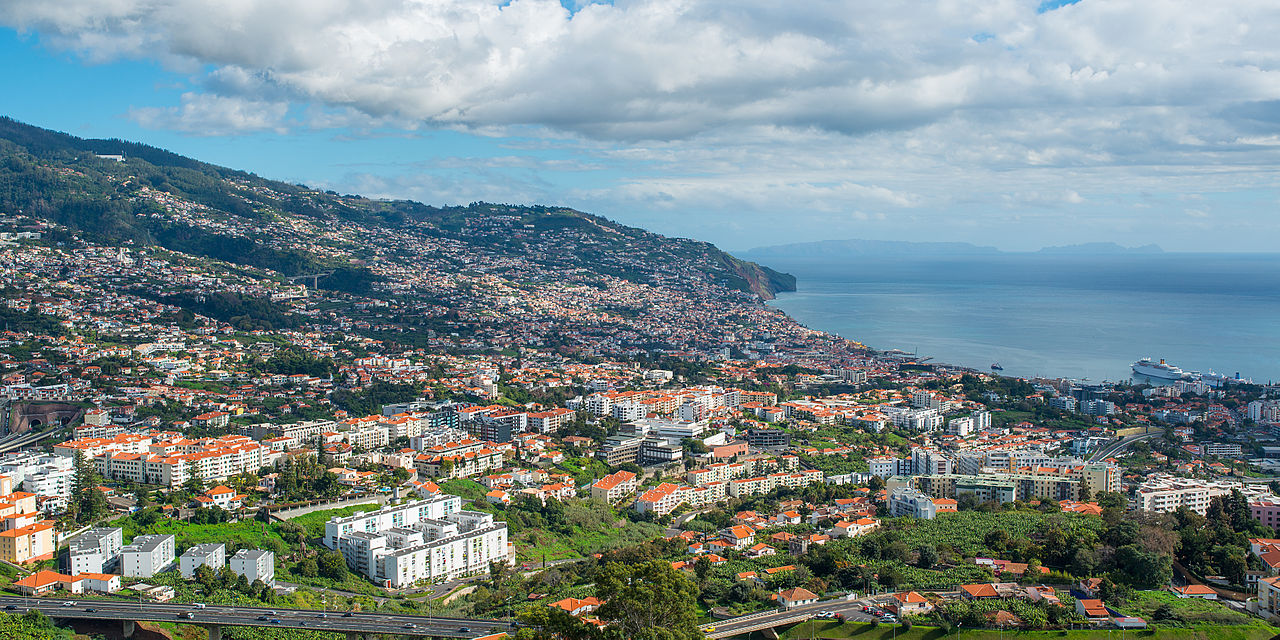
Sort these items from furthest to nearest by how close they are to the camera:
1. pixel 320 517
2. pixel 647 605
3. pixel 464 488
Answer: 1. pixel 464 488
2. pixel 320 517
3. pixel 647 605

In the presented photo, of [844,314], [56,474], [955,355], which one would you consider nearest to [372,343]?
[56,474]

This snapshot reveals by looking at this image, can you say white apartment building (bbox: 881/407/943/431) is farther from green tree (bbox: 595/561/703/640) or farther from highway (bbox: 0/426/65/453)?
highway (bbox: 0/426/65/453)

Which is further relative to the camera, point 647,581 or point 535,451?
point 535,451

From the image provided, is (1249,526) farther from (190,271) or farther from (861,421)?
(190,271)

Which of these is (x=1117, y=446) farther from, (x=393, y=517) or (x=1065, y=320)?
(x=1065, y=320)

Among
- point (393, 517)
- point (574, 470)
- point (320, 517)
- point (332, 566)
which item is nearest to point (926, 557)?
point (393, 517)

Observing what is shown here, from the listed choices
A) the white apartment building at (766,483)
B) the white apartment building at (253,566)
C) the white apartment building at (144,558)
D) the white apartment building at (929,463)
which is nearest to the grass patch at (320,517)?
the white apartment building at (253,566)

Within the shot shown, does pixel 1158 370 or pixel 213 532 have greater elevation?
pixel 1158 370
